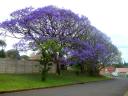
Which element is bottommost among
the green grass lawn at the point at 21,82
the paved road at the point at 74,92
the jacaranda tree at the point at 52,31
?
the paved road at the point at 74,92

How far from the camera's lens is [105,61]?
84.6 metres

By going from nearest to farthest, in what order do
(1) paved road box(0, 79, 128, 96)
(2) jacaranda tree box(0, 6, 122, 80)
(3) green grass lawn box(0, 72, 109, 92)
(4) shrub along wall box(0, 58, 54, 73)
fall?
1. (1) paved road box(0, 79, 128, 96)
2. (3) green grass lawn box(0, 72, 109, 92)
3. (4) shrub along wall box(0, 58, 54, 73)
4. (2) jacaranda tree box(0, 6, 122, 80)

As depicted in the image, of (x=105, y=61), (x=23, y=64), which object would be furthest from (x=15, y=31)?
(x=105, y=61)

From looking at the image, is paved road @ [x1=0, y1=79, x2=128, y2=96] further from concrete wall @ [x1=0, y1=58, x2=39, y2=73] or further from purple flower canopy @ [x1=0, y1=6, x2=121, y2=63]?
purple flower canopy @ [x1=0, y1=6, x2=121, y2=63]

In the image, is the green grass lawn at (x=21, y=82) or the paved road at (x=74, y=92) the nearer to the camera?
the paved road at (x=74, y=92)

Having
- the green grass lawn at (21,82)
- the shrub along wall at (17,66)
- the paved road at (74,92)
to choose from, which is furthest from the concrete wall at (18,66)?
the paved road at (74,92)

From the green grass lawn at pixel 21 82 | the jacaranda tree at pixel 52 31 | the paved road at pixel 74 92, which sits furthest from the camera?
the jacaranda tree at pixel 52 31

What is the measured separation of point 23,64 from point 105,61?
122 feet

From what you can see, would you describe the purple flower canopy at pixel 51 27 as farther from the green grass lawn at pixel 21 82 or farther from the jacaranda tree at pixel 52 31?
the green grass lawn at pixel 21 82

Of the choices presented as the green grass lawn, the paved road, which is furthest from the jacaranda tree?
the paved road

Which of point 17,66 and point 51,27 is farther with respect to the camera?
point 51,27

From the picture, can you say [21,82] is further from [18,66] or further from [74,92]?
[18,66]

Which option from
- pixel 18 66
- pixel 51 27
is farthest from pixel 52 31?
pixel 18 66

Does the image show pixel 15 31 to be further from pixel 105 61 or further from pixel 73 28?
pixel 105 61
